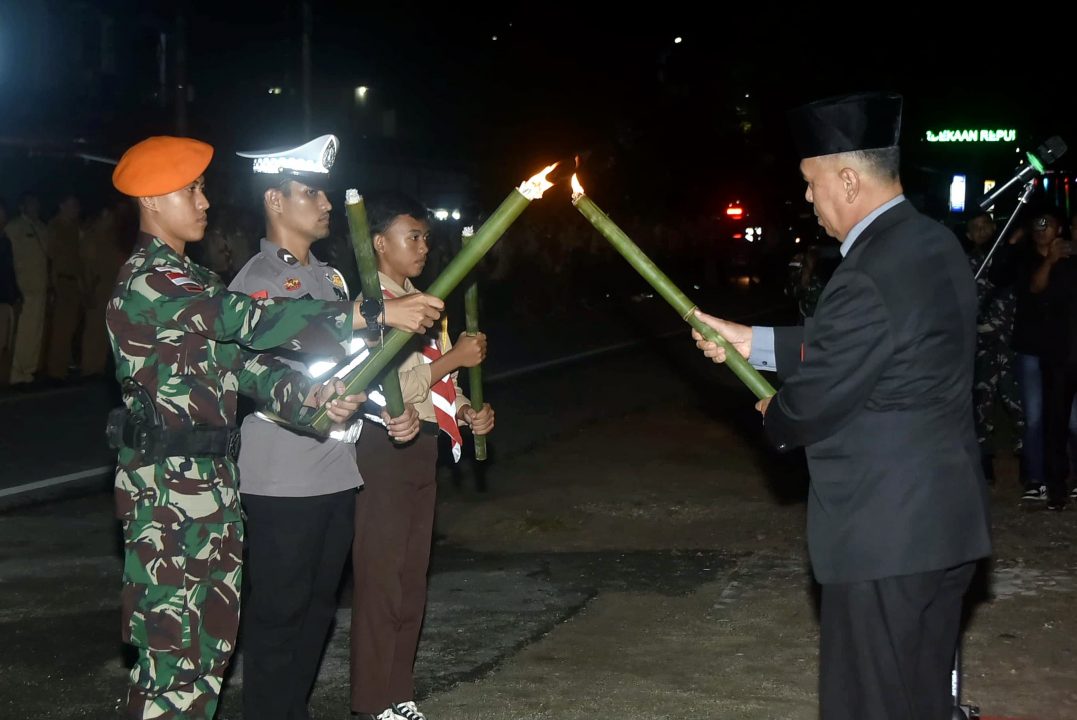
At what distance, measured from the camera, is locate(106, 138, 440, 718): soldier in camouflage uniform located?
4.01 metres

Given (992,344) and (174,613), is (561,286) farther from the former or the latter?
(174,613)

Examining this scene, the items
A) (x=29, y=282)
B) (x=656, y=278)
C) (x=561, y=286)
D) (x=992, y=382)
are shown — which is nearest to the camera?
(x=656, y=278)

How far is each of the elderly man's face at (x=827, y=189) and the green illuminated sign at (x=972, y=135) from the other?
34.2m

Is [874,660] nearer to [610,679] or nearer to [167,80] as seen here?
[610,679]

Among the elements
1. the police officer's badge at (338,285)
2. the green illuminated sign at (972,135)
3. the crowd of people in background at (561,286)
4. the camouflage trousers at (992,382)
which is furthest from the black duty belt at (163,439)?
the green illuminated sign at (972,135)

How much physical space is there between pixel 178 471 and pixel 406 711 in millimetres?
1626

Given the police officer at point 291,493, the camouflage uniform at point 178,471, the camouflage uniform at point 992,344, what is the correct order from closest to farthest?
the camouflage uniform at point 178,471
the police officer at point 291,493
the camouflage uniform at point 992,344

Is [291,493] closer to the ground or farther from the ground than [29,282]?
closer to the ground

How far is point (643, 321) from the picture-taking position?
25.8 metres

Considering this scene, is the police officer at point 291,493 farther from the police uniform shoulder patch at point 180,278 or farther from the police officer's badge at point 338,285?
the police uniform shoulder patch at point 180,278

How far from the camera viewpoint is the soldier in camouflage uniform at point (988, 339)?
930cm

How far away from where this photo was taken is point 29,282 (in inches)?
596

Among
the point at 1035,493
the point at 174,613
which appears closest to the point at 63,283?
the point at 1035,493

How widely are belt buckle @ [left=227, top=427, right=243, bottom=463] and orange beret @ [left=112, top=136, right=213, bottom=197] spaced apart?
77 centimetres
